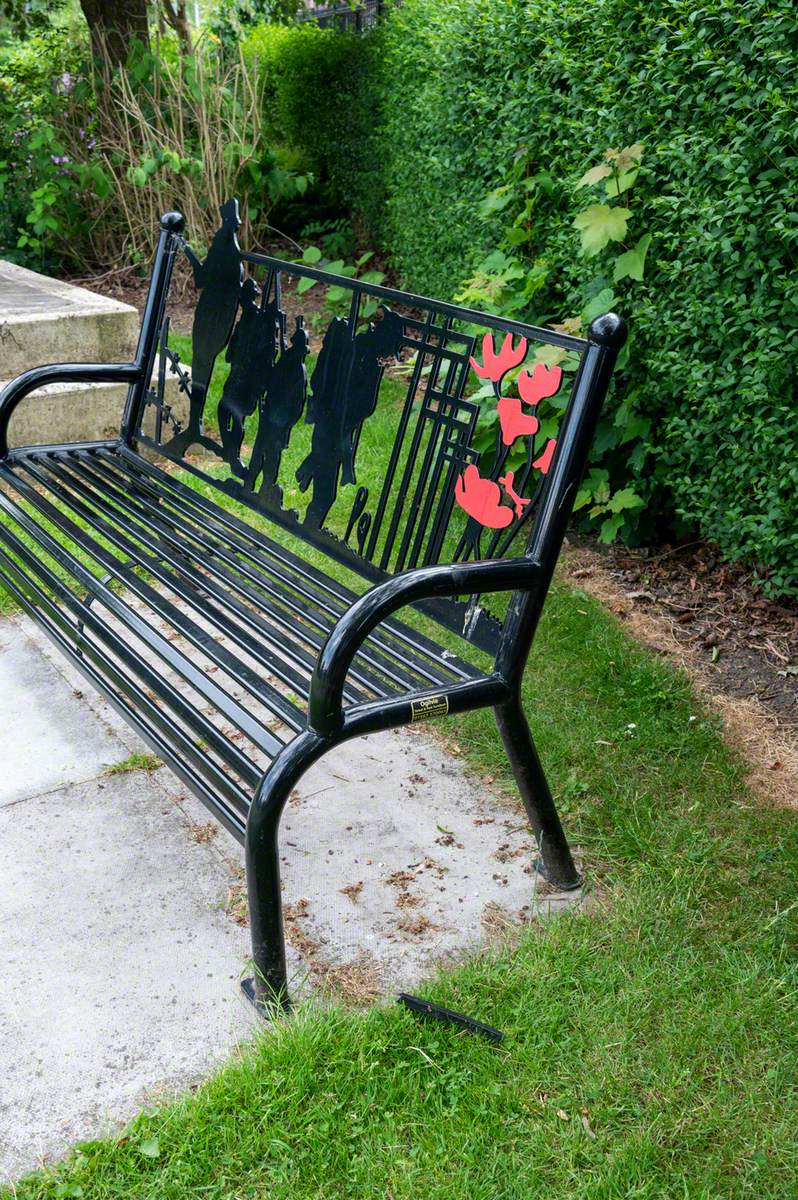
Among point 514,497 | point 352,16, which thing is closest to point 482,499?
point 514,497

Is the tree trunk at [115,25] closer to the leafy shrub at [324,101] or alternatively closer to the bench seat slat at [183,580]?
the leafy shrub at [324,101]

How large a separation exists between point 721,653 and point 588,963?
4.98 ft

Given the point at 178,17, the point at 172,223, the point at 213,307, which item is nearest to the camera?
the point at 213,307

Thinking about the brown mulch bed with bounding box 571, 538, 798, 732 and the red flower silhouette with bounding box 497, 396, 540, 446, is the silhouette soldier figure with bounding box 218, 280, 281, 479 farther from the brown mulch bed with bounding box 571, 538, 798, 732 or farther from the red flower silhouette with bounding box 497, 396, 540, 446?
the brown mulch bed with bounding box 571, 538, 798, 732

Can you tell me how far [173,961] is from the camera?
2.21 m

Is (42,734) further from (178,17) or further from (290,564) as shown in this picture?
(178,17)

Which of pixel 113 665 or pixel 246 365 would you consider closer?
pixel 113 665

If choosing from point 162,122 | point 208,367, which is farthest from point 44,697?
point 162,122

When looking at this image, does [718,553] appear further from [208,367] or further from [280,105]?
[280,105]

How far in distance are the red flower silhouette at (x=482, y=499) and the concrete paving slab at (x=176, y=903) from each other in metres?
0.84

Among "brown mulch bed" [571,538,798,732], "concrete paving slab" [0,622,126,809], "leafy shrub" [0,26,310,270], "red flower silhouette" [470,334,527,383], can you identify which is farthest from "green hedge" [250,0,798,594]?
"leafy shrub" [0,26,310,270]

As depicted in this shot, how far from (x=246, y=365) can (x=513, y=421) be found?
1151 millimetres

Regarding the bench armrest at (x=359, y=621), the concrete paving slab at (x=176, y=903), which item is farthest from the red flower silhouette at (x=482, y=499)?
the concrete paving slab at (x=176, y=903)

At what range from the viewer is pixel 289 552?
2.83 m
